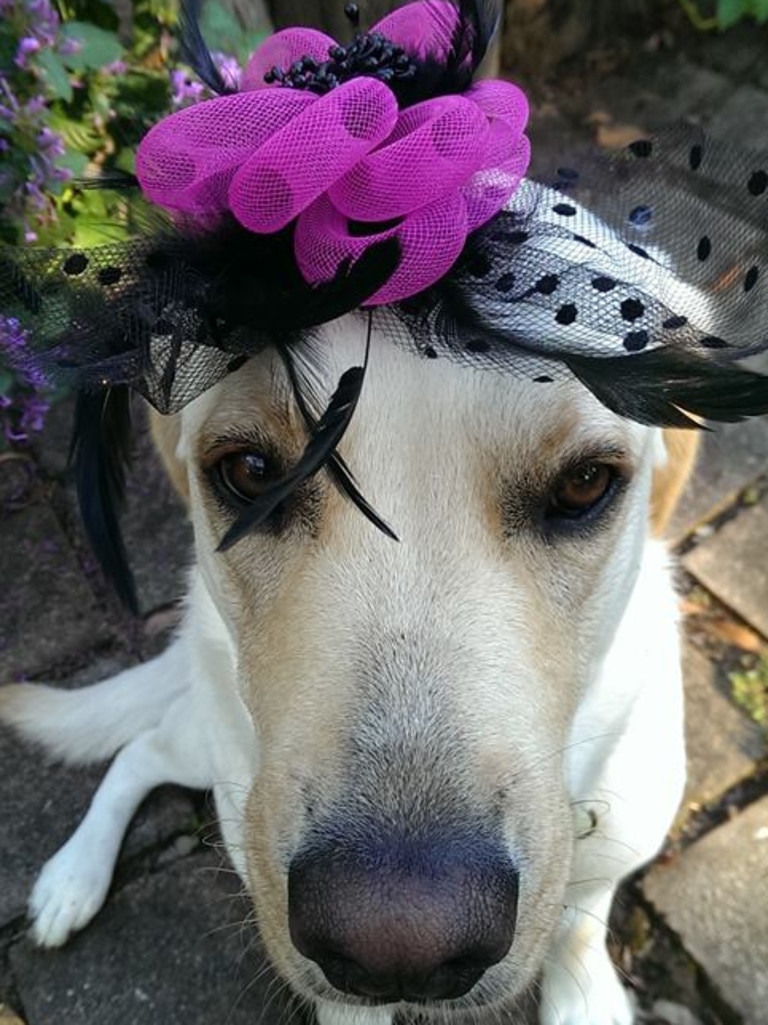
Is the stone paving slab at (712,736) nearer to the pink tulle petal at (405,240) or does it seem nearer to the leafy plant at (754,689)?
the leafy plant at (754,689)

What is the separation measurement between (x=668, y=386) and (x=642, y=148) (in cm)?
32

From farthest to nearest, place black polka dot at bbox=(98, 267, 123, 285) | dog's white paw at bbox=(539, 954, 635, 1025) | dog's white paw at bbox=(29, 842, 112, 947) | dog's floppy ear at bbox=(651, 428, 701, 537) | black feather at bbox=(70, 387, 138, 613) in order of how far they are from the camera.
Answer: dog's white paw at bbox=(29, 842, 112, 947) < dog's white paw at bbox=(539, 954, 635, 1025) < dog's floppy ear at bbox=(651, 428, 701, 537) < black feather at bbox=(70, 387, 138, 613) < black polka dot at bbox=(98, 267, 123, 285)

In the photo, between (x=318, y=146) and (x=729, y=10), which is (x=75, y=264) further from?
(x=729, y=10)

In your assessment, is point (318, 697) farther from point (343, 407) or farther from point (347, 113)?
point (347, 113)

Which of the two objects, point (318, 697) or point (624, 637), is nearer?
point (318, 697)

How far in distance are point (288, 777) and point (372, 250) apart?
0.66m

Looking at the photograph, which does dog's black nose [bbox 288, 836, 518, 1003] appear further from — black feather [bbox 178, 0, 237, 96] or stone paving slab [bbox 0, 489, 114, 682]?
stone paving slab [bbox 0, 489, 114, 682]

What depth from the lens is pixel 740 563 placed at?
9.59 feet

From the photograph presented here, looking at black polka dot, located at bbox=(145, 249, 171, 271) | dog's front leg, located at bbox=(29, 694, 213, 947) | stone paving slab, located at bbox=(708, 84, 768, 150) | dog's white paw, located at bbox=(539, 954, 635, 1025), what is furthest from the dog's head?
stone paving slab, located at bbox=(708, 84, 768, 150)

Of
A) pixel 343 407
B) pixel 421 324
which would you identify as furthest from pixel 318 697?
pixel 421 324

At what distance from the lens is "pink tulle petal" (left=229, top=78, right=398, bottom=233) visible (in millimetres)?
1120

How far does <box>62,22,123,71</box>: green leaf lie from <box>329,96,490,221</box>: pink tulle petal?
5.21 ft

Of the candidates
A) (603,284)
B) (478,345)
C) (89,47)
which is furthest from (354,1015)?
(89,47)

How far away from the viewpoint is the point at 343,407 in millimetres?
1221
